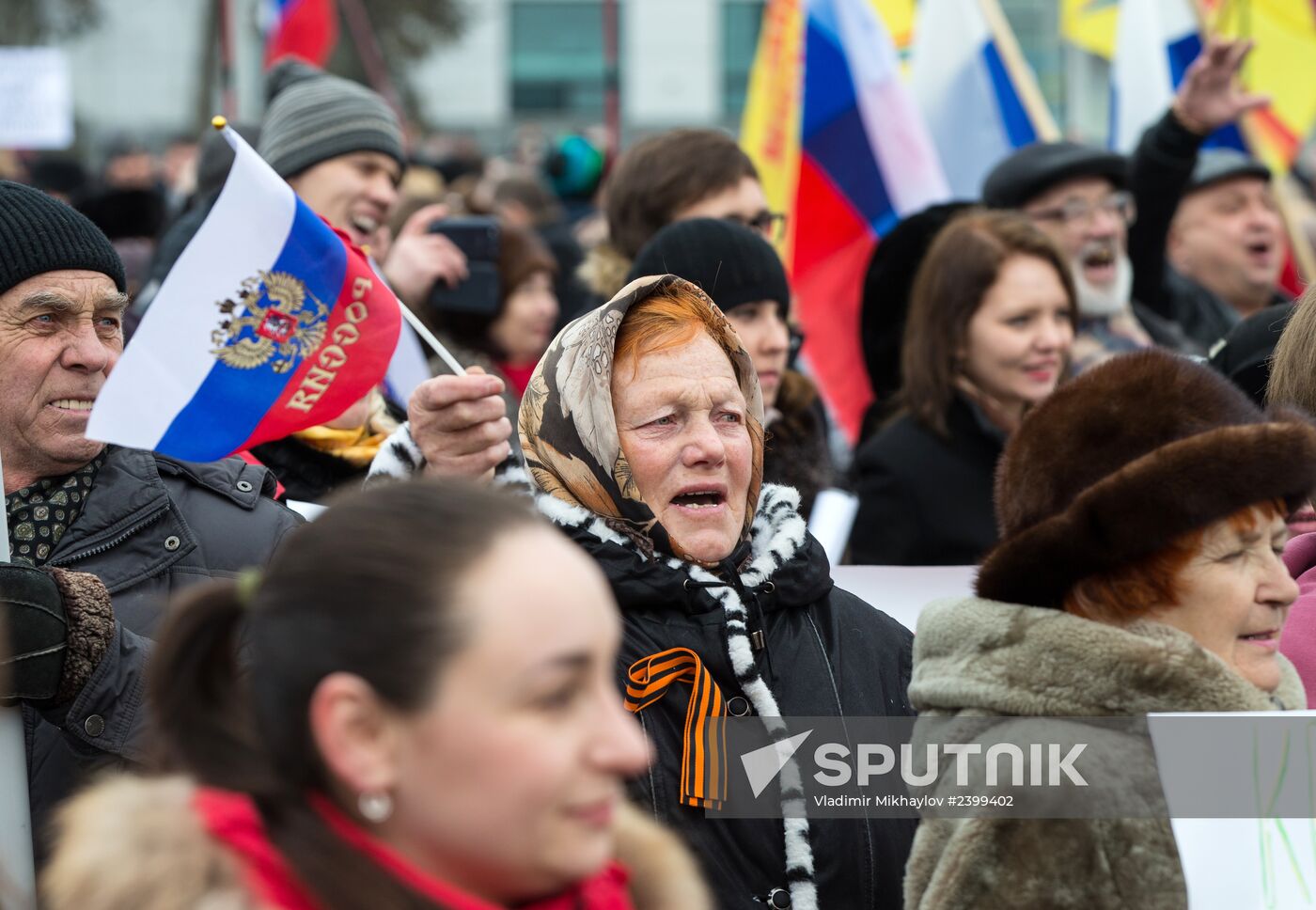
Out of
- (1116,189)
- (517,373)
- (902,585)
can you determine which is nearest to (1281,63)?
(1116,189)

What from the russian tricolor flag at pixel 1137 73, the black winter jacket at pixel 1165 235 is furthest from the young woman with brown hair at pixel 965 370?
the russian tricolor flag at pixel 1137 73

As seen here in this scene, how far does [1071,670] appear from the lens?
2.34 metres

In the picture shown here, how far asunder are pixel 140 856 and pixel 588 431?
4.91ft

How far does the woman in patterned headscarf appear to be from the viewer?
2.80 metres

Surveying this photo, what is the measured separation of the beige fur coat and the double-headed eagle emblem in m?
1.49

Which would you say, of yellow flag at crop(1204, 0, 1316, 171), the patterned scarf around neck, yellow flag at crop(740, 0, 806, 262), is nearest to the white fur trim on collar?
the patterned scarf around neck

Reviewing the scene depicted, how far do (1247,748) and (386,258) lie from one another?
380cm

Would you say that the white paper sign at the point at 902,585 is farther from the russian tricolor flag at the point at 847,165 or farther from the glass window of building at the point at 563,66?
the glass window of building at the point at 563,66

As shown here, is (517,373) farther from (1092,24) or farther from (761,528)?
(1092,24)

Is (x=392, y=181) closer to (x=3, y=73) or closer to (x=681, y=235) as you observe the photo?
(x=681, y=235)

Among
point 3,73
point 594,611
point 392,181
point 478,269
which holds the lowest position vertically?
point 3,73

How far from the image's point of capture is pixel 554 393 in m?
3.10

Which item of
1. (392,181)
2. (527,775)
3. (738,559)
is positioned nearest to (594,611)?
(527,775)

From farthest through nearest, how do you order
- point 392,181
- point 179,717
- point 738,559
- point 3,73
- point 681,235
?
point 3,73 → point 392,181 → point 681,235 → point 738,559 → point 179,717
